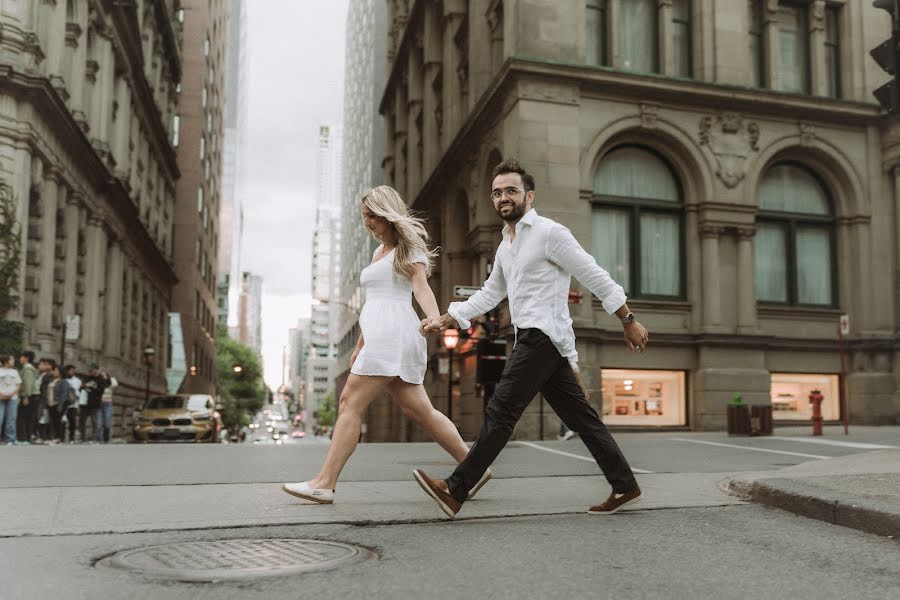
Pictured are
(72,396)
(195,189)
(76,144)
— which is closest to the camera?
(72,396)

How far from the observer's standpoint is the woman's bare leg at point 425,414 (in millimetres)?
6098

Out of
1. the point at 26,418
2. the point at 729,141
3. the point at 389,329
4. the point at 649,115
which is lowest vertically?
the point at 26,418

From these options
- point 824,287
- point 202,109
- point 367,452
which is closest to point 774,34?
point 824,287

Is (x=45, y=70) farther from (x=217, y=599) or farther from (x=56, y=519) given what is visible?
(x=217, y=599)

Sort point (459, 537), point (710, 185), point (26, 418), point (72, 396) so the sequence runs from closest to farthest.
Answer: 1. point (459, 537)
2. point (26, 418)
3. point (72, 396)
4. point (710, 185)

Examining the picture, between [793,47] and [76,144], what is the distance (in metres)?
22.7

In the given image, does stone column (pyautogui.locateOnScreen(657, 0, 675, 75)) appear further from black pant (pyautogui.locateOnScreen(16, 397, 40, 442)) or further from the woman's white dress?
the woman's white dress

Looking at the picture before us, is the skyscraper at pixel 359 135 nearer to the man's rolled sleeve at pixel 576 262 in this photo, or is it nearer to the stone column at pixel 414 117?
the stone column at pixel 414 117

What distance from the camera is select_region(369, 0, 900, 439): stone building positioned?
21.1 meters

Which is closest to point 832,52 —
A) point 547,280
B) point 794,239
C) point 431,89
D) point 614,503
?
point 794,239

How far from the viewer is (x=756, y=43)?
78.1 feet

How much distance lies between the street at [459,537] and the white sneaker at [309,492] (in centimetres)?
7

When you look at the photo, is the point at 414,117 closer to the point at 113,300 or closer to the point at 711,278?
the point at 113,300

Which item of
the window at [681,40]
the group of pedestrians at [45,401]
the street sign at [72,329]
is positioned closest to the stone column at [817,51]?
the window at [681,40]
